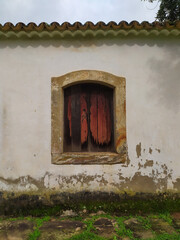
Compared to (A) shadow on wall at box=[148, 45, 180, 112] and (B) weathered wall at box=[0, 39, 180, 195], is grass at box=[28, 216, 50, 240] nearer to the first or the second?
(B) weathered wall at box=[0, 39, 180, 195]

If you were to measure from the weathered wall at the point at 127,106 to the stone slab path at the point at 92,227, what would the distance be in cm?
47

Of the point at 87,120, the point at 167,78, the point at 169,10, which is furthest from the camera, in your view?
the point at 169,10

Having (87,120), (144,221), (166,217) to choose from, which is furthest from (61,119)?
(166,217)

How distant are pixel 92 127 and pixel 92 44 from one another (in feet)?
5.19

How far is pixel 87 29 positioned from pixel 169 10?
4937 mm

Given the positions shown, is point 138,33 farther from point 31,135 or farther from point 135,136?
point 31,135

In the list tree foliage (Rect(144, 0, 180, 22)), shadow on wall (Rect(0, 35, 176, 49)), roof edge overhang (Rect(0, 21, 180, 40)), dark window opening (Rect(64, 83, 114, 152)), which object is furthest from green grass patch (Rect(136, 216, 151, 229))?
tree foliage (Rect(144, 0, 180, 22))

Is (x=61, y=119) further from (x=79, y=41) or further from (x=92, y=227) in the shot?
(x=92, y=227)

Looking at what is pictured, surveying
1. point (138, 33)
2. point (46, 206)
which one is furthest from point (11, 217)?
point (138, 33)

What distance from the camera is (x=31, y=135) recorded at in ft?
11.2

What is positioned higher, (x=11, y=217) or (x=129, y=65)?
(x=129, y=65)

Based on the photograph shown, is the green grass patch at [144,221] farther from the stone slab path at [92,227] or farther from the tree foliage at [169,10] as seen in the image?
the tree foliage at [169,10]

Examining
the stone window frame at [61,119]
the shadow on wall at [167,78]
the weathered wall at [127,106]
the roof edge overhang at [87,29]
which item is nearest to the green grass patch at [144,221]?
the weathered wall at [127,106]

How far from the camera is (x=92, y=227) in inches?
107
